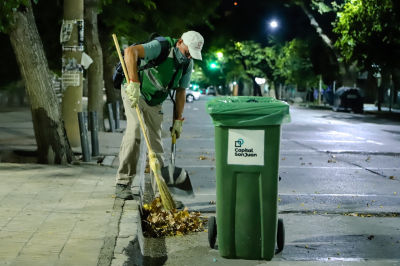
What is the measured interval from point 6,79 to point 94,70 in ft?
33.2

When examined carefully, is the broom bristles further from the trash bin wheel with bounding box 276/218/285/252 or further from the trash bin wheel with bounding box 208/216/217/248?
the trash bin wheel with bounding box 276/218/285/252

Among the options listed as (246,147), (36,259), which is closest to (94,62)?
(246,147)

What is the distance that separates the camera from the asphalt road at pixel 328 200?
5059mm

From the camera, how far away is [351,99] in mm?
32688

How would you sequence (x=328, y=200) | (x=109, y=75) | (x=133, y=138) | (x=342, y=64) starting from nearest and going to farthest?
(x=133, y=138) < (x=328, y=200) < (x=109, y=75) < (x=342, y=64)

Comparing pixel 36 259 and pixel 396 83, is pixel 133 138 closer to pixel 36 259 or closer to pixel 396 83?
pixel 36 259

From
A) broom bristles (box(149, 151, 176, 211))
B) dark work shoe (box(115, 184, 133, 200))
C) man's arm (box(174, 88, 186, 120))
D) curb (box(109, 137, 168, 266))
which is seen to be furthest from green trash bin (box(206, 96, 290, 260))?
man's arm (box(174, 88, 186, 120))

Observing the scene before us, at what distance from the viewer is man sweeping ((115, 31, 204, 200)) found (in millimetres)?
5949

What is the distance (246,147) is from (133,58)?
6.02ft

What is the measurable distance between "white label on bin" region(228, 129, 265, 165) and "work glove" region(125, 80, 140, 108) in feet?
5.38

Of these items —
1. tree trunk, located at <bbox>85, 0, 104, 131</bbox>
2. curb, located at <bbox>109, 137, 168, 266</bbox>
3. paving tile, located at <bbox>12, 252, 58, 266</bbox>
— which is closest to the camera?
paving tile, located at <bbox>12, 252, 58, 266</bbox>

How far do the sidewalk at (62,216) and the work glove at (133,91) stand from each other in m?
1.03

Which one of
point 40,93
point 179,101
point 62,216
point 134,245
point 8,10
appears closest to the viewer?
point 134,245

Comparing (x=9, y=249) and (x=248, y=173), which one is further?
(x=248, y=173)
